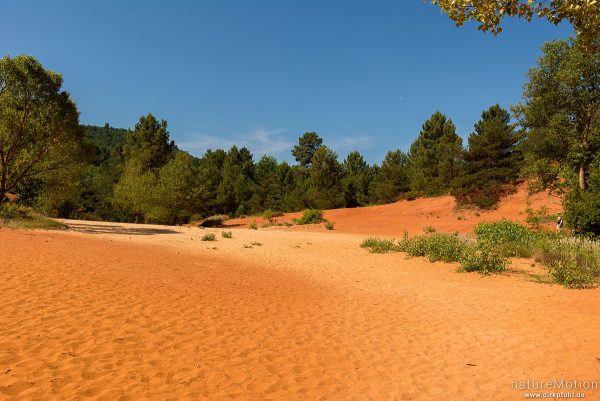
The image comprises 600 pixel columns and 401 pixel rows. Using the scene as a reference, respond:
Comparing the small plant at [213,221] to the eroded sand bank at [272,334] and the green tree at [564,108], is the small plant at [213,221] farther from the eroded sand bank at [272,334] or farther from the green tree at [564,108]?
the green tree at [564,108]

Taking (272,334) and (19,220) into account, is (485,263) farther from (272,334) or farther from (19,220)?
(19,220)

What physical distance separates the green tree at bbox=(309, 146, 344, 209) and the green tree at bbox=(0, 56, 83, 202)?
33.0 m

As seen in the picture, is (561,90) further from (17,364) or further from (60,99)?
(60,99)

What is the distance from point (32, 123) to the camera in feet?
74.5

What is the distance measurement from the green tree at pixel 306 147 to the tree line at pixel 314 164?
14.6 m

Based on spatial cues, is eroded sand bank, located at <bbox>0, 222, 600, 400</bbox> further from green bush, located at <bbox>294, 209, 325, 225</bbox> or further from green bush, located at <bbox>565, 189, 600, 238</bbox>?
green bush, located at <bbox>294, 209, 325, 225</bbox>

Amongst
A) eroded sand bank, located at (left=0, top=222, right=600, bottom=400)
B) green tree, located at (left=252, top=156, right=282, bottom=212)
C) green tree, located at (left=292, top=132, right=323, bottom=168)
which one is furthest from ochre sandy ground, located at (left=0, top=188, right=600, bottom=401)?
green tree, located at (left=292, top=132, right=323, bottom=168)

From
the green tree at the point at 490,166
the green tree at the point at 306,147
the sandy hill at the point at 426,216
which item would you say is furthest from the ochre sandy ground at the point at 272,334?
the green tree at the point at 306,147

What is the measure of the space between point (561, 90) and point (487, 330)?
71.1 feet

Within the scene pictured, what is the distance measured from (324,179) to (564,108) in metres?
33.3

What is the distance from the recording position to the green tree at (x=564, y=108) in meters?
21.4

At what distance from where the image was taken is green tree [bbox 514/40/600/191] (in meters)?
21.4

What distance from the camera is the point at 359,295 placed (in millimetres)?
10203

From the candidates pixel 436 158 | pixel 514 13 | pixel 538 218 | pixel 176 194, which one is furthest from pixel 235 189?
pixel 514 13
